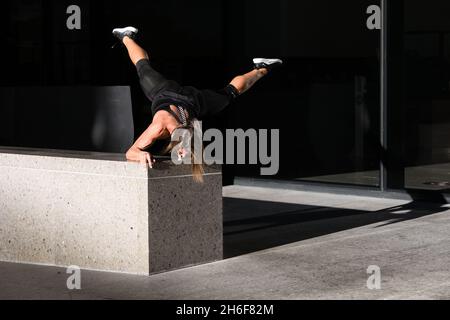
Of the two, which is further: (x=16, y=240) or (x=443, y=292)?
(x=16, y=240)

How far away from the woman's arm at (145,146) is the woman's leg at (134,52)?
2.93ft

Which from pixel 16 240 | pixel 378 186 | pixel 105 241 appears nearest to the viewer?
pixel 105 241

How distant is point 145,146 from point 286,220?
339 cm

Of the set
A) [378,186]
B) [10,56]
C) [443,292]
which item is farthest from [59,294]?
[10,56]

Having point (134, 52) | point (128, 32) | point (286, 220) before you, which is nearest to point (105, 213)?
point (134, 52)

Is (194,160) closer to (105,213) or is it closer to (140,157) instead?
(140,157)

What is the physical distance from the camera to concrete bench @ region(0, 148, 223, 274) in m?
8.33

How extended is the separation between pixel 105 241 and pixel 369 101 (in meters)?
5.67

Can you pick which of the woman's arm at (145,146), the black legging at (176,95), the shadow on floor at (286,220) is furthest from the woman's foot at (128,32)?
the shadow on floor at (286,220)

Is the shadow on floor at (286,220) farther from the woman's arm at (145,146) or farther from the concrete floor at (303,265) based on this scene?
the woman's arm at (145,146)

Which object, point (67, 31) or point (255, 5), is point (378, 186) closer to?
point (255, 5)

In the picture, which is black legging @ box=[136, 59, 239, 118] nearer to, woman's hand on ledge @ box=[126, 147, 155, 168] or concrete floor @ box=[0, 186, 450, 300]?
woman's hand on ledge @ box=[126, 147, 155, 168]

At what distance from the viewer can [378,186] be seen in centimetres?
1305

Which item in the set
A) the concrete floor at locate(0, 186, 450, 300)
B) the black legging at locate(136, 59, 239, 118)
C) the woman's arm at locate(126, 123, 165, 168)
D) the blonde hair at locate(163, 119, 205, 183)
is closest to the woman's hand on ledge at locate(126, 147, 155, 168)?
the woman's arm at locate(126, 123, 165, 168)
